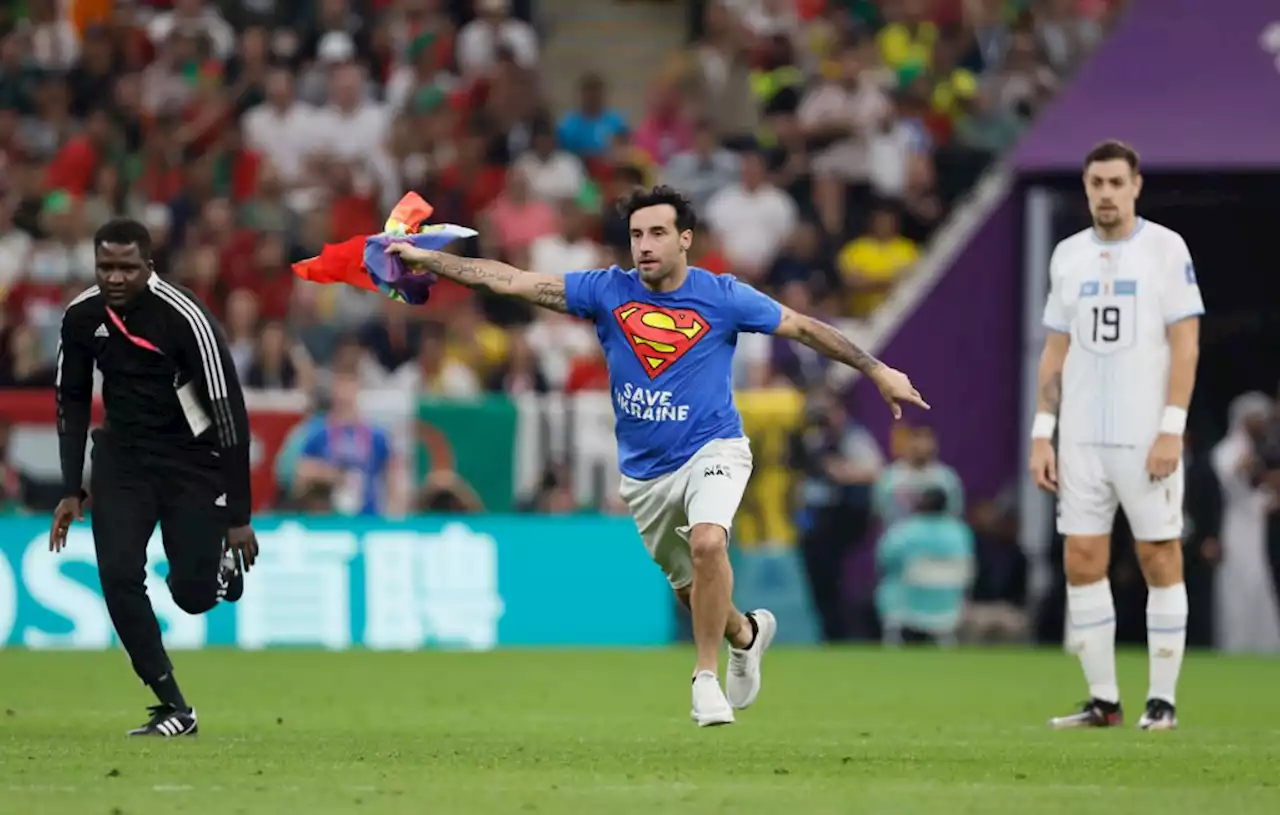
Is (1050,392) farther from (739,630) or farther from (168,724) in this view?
(168,724)

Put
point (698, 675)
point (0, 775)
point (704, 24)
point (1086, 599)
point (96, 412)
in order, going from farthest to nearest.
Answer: point (704, 24), point (96, 412), point (1086, 599), point (698, 675), point (0, 775)

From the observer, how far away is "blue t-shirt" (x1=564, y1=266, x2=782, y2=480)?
11.0 metres

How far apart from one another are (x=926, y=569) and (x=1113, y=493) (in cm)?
789

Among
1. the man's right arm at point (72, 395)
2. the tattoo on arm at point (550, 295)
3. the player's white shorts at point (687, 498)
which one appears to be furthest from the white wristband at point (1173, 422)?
the man's right arm at point (72, 395)

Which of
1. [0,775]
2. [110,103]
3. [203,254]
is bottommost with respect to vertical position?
[0,775]

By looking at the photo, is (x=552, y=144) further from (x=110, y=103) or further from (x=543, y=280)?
(x=543, y=280)

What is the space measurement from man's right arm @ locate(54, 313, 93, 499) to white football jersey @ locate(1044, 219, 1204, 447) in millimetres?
4756

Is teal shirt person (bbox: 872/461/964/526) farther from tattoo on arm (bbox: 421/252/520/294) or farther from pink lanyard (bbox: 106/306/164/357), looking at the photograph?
pink lanyard (bbox: 106/306/164/357)

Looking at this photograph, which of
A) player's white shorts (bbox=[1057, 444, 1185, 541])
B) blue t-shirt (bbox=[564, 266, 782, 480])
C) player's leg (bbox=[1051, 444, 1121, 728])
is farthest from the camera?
player's leg (bbox=[1051, 444, 1121, 728])

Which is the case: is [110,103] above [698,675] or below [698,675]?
above

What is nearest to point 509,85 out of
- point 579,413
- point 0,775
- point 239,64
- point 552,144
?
point 552,144

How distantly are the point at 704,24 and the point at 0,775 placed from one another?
17.9 m

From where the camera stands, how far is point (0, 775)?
364 inches

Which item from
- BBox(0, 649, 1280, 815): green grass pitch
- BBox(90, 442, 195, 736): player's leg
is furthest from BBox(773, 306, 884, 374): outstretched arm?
BBox(90, 442, 195, 736): player's leg
